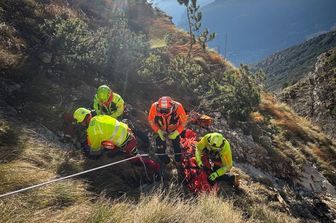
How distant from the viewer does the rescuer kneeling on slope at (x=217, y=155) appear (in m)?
9.21

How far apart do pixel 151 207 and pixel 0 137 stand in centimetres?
351

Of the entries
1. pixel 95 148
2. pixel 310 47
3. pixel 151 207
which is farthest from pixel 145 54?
pixel 310 47

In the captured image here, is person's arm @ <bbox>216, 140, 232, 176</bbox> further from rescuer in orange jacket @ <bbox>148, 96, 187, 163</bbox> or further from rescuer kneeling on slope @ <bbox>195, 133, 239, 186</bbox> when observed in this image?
rescuer in orange jacket @ <bbox>148, 96, 187, 163</bbox>

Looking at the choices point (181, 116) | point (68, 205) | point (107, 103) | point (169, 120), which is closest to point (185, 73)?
point (181, 116)

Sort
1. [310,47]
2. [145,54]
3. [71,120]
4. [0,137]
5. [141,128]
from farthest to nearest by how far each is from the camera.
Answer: [310,47]
[145,54]
[141,128]
[71,120]
[0,137]

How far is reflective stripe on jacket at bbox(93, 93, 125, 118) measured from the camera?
10117 millimetres

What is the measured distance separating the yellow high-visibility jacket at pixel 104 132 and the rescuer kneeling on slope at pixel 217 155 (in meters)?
1.97

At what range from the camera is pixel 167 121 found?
33.0 feet

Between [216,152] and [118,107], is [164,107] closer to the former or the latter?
[118,107]

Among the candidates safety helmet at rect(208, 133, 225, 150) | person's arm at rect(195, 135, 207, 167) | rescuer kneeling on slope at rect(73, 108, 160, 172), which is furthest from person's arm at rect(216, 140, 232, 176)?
rescuer kneeling on slope at rect(73, 108, 160, 172)

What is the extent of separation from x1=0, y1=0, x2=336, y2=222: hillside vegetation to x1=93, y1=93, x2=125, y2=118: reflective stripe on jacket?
731mm

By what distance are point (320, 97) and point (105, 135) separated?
22.6 m

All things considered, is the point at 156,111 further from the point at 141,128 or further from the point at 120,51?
the point at 120,51

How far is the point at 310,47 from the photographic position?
199 meters
